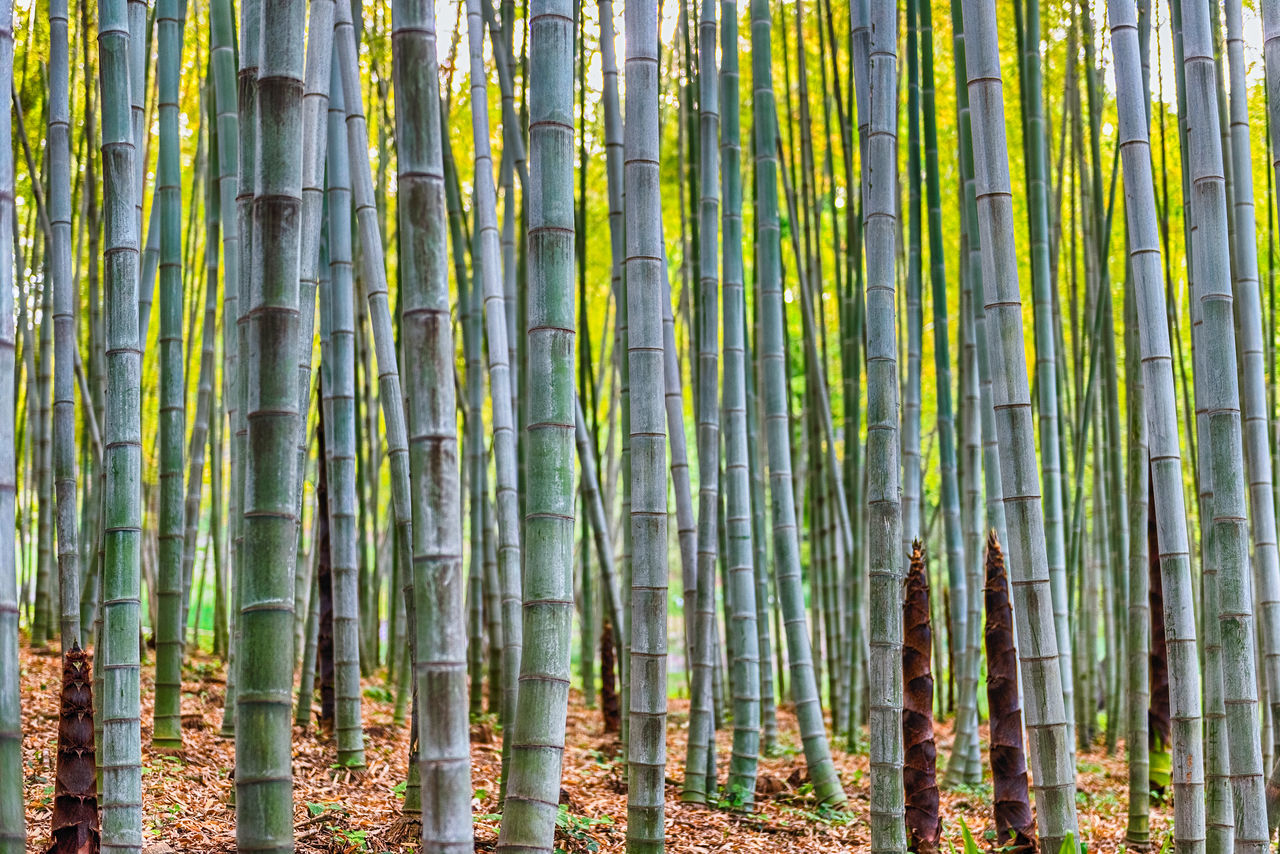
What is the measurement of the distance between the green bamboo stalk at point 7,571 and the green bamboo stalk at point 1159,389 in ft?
5.64

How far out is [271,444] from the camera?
131cm

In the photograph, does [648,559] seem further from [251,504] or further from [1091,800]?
[1091,800]

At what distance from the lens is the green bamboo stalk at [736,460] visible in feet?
9.58

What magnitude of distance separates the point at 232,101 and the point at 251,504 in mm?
1551

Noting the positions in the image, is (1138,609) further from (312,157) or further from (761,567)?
(312,157)

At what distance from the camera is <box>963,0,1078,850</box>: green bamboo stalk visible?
190cm

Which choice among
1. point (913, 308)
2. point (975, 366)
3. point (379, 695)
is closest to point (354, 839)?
point (975, 366)

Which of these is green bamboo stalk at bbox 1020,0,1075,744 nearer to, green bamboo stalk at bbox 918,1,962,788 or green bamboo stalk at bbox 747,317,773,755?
green bamboo stalk at bbox 918,1,962,788

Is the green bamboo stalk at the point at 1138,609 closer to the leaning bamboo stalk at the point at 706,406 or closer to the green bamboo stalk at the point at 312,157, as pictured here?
the leaning bamboo stalk at the point at 706,406

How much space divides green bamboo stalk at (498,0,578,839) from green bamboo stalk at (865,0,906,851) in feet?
2.64

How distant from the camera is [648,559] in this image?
2.03 metres

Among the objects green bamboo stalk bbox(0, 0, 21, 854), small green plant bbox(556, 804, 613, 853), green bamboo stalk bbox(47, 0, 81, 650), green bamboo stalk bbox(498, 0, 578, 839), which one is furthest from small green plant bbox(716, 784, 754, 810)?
green bamboo stalk bbox(0, 0, 21, 854)

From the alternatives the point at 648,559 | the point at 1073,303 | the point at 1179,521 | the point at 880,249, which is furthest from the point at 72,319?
the point at 1073,303

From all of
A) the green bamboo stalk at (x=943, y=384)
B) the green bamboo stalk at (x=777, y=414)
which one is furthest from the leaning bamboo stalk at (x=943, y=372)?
the green bamboo stalk at (x=777, y=414)
